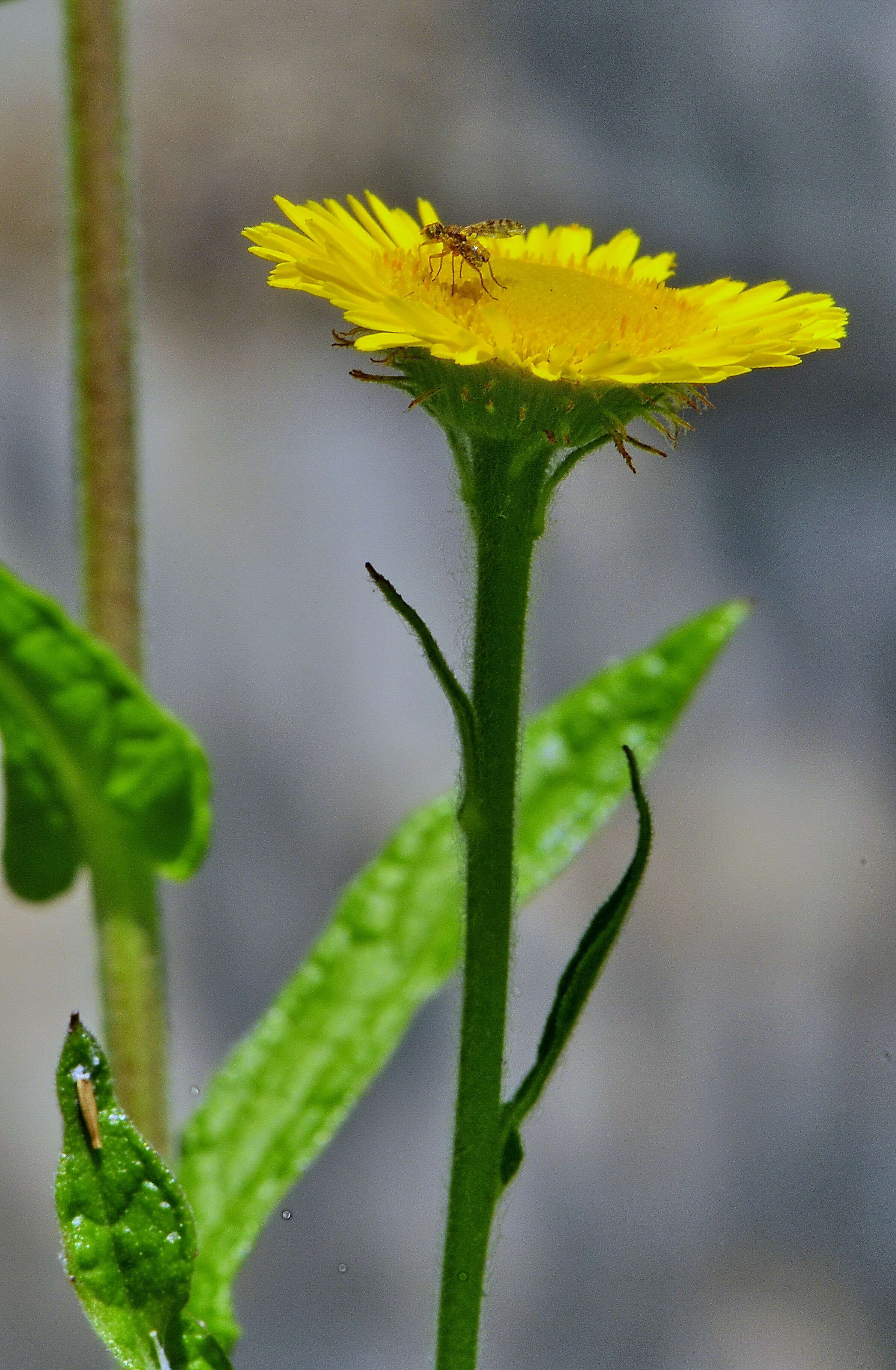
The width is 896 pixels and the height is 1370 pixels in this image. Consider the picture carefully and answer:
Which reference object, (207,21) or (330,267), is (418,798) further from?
(330,267)

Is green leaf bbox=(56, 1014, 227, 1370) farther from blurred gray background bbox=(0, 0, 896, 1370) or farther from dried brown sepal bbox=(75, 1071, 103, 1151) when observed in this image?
blurred gray background bbox=(0, 0, 896, 1370)

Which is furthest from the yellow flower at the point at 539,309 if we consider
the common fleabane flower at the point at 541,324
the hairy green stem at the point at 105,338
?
the hairy green stem at the point at 105,338

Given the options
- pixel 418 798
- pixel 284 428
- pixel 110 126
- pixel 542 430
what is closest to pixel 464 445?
pixel 542 430

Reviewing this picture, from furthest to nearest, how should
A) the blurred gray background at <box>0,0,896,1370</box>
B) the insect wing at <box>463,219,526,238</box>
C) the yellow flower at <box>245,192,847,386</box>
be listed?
the blurred gray background at <box>0,0,896,1370</box>
the insect wing at <box>463,219,526,238</box>
the yellow flower at <box>245,192,847,386</box>

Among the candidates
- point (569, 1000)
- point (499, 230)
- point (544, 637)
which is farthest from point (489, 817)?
point (544, 637)

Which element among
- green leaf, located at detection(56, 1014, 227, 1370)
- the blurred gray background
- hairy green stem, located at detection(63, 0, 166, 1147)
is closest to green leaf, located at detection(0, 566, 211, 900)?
hairy green stem, located at detection(63, 0, 166, 1147)

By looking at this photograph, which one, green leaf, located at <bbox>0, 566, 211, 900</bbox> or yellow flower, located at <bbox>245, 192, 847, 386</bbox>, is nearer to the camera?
yellow flower, located at <bbox>245, 192, 847, 386</bbox>

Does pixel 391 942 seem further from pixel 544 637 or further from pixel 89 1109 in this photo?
pixel 544 637
